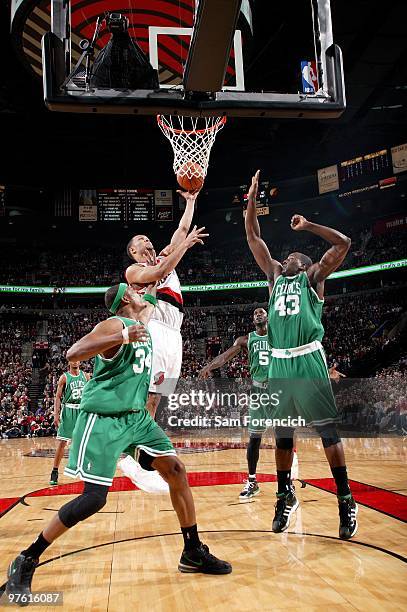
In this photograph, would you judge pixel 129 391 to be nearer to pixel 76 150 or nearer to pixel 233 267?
pixel 76 150

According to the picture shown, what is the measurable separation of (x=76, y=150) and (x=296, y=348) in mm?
20057

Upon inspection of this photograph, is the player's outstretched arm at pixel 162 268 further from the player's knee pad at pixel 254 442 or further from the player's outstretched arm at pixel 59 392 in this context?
the player's outstretched arm at pixel 59 392

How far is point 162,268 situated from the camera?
4234 millimetres

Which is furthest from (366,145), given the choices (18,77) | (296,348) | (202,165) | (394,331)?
(296,348)

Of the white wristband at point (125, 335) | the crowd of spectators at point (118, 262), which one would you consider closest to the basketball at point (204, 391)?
the white wristband at point (125, 335)

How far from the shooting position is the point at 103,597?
302cm

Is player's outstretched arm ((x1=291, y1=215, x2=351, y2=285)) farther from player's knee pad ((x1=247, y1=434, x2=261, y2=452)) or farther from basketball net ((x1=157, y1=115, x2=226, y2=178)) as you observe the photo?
player's knee pad ((x1=247, y1=434, x2=261, y2=452))

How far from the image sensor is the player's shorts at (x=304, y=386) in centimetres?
439

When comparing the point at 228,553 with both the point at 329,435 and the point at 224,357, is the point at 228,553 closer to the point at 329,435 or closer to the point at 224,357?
the point at 329,435

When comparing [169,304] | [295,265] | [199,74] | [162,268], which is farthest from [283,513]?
[199,74]

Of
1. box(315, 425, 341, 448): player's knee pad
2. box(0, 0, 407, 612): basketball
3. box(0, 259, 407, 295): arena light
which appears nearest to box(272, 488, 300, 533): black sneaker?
box(0, 0, 407, 612): basketball

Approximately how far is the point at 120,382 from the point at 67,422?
4726mm

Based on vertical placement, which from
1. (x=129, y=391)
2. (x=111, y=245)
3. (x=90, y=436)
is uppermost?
(x=111, y=245)

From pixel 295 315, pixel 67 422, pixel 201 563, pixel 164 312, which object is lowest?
pixel 201 563
